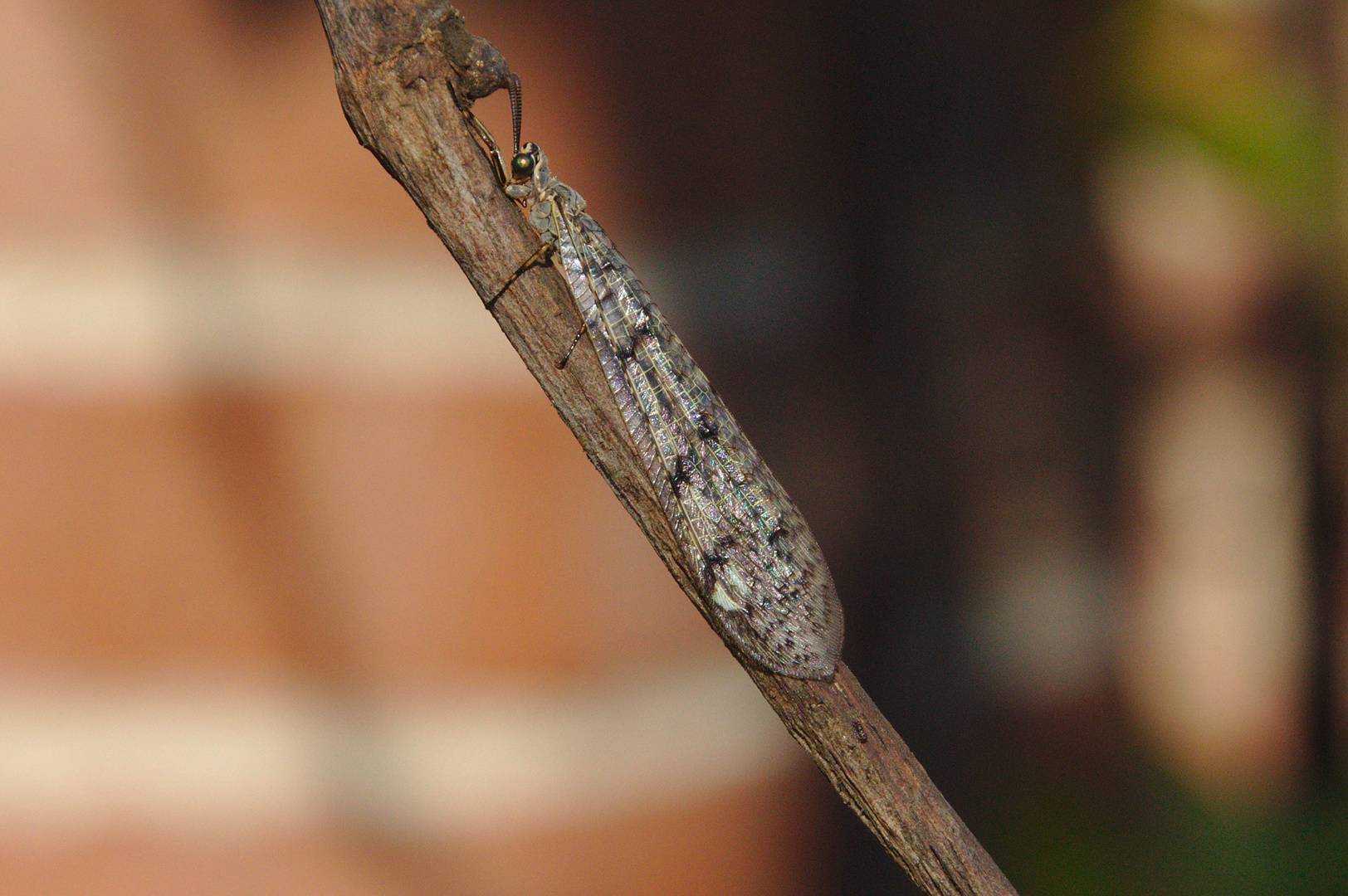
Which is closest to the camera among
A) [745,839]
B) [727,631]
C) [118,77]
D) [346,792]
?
[727,631]

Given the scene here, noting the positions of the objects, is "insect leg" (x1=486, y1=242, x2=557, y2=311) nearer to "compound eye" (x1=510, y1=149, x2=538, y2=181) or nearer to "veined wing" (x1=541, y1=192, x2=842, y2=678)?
"veined wing" (x1=541, y1=192, x2=842, y2=678)

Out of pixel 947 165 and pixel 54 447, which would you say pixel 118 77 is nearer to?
pixel 54 447

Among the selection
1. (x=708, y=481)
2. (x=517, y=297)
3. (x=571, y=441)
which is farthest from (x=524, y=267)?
(x=571, y=441)

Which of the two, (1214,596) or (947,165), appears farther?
(1214,596)

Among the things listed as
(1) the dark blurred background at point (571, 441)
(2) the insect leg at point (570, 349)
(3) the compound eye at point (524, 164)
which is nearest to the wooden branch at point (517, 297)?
→ (2) the insect leg at point (570, 349)

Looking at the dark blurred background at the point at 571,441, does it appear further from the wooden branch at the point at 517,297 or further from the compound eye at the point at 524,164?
the wooden branch at the point at 517,297

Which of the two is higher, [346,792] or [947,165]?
[947,165]

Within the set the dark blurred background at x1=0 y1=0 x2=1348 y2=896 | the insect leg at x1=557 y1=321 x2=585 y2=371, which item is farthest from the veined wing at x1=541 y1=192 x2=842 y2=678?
the dark blurred background at x1=0 y1=0 x2=1348 y2=896

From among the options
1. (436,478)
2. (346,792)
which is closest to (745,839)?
(346,792)
